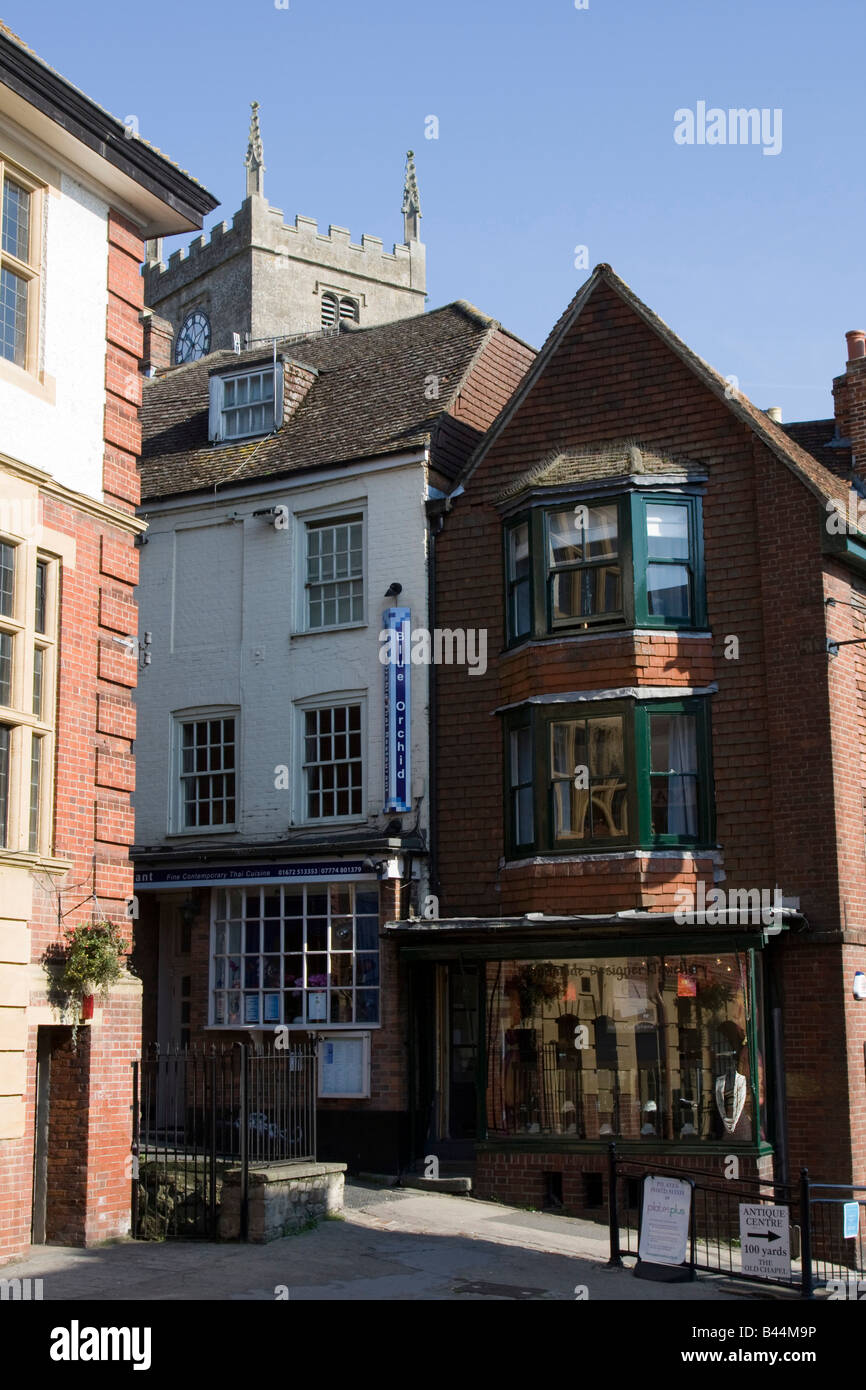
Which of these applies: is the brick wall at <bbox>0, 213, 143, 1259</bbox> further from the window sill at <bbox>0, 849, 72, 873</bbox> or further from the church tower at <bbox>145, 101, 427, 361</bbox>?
the church tower at <bbox>145, 101, 427, 361</bbox>

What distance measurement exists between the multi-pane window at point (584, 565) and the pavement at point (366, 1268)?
25.7 feet

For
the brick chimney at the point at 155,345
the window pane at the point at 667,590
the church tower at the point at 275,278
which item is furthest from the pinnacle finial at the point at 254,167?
the window pane at the point at 667,590

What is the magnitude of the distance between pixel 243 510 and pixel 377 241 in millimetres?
38031

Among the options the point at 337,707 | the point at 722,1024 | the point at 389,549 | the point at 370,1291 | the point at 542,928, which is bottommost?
the point at 370,1291

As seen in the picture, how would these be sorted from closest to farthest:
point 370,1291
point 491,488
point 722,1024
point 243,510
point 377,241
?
point 370,1291 → point 722,1024 → point 491,488 → point 243,510 → point 377,241

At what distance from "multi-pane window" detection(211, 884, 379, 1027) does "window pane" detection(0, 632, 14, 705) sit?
322 inches

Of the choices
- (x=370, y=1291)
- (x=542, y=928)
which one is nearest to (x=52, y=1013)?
(x=370, y=1291)

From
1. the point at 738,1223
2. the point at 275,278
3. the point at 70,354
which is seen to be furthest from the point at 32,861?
the point at 275,278

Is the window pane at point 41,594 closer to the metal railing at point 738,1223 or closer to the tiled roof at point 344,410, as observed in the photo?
the metal railing at point 738,1223

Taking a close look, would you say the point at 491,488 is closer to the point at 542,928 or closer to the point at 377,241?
the point at 542,928

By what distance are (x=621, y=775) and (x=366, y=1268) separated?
7726 millimetres

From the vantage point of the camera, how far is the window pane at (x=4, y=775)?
1323 cm

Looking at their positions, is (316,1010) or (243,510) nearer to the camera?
(316,1010)

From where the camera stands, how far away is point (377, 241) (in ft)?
192
